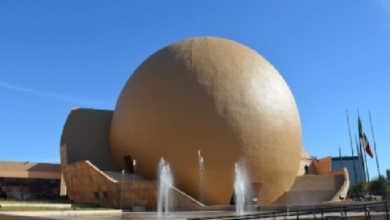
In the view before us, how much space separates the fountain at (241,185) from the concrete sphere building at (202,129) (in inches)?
11.6

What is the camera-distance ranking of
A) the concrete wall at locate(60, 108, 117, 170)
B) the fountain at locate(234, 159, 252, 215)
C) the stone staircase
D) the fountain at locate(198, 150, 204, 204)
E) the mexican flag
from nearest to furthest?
the fountain at locate(198, 150, 204, 204) < the fountain at locate(234, 159, 252, 215) < the stone staircase < the concrete wall at locate(60, 108, 117, 170) < the mexican flag

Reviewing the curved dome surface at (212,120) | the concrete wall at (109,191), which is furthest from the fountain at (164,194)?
the curved dome surface at (212,120)

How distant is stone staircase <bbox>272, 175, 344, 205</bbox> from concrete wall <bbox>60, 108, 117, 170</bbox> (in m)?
10.8

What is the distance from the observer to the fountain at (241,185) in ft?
68.7

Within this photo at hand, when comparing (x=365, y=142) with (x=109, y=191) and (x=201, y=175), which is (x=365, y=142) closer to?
(x=201, y=175)

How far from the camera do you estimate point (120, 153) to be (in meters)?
24.6

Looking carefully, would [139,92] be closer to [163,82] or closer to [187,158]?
[163,82]

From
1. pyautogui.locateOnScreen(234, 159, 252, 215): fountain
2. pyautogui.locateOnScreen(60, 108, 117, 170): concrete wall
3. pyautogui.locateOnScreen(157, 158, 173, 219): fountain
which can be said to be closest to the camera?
pyautogui.locateOnScreen(157, 158, 173, 219): fountain

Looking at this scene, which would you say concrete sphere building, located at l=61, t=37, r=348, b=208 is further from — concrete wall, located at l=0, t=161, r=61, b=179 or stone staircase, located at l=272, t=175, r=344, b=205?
concrete wall, located at l=0, t=161, r=61, b=179

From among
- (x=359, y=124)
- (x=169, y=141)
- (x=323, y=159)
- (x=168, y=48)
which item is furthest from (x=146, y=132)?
(x=359, y=124)

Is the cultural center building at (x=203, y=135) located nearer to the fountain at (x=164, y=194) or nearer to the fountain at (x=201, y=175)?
the fountain at (x=201, y=175)

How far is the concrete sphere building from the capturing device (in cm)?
2086

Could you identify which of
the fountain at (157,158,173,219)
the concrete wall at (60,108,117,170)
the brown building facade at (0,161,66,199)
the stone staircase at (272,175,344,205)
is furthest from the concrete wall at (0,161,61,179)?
the stone staircase at (272,175,344,205)

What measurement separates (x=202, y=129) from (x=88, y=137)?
375 inches
